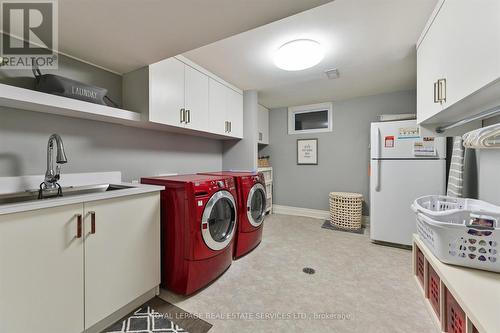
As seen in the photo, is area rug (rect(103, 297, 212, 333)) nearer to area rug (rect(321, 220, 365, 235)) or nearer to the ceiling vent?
area rug (rect(321, 220, 365, 235))

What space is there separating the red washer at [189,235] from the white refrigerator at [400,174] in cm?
201

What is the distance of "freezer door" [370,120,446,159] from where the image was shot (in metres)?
2.28

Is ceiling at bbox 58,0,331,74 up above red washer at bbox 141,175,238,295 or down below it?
above

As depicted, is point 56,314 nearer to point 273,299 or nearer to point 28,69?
point 273,299

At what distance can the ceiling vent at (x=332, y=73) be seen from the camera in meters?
2.35

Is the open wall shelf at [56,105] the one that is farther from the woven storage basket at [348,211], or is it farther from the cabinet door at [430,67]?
the woven storage basket at [348,211]

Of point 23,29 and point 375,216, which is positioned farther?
point 375,216

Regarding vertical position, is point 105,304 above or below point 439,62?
below

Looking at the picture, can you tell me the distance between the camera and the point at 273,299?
155cm

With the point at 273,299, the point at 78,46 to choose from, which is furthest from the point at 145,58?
the point at 273,299

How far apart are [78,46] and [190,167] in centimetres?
157

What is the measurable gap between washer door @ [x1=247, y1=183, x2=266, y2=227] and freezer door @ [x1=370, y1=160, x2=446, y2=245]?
141 cm

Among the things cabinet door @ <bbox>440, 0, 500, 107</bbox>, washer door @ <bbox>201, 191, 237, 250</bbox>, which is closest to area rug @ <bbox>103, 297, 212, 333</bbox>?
washer door @ <bbox>201, 191, 237, 250</bbox>

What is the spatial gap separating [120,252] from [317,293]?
149cm
